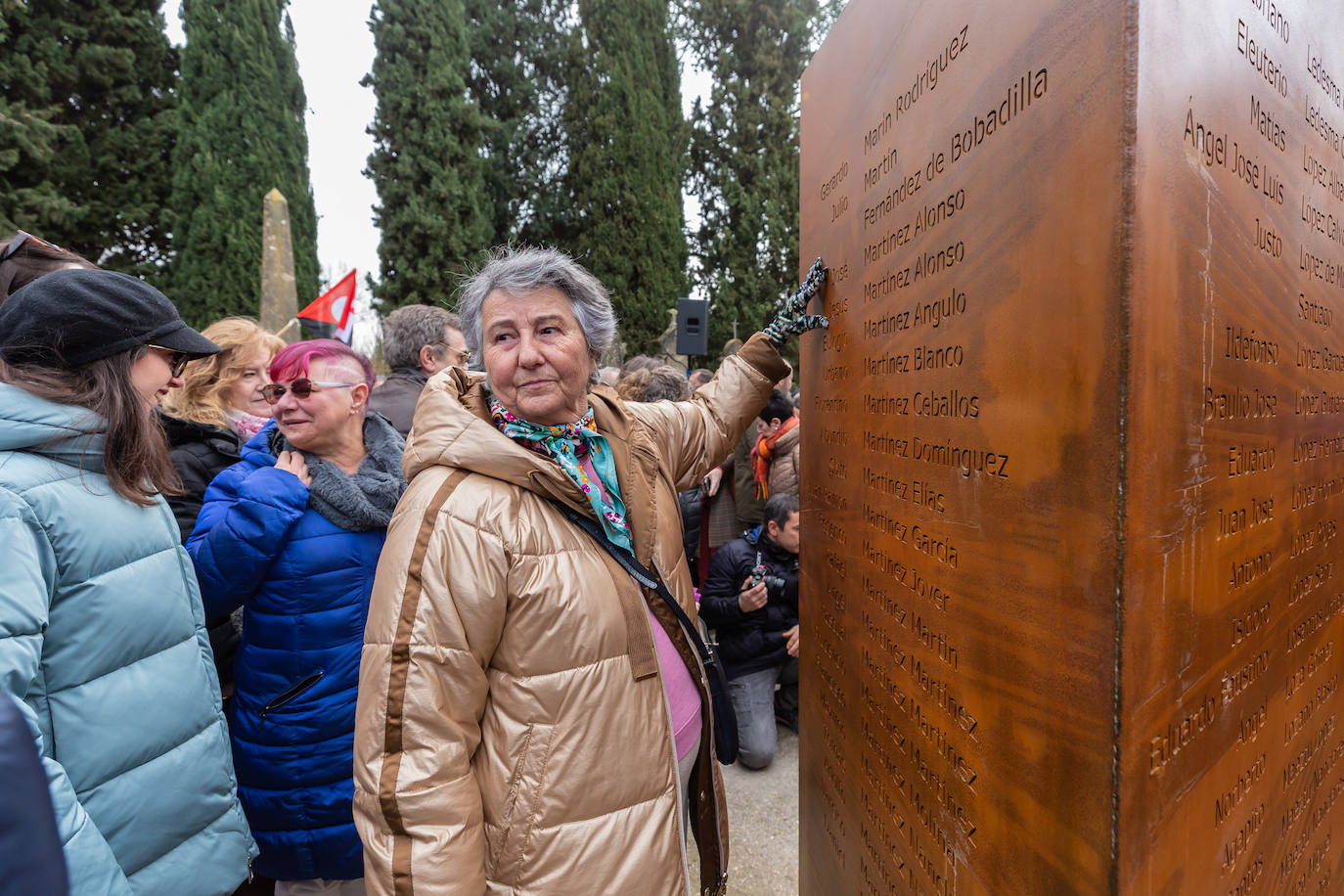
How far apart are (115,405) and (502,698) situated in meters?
1.05

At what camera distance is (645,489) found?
1693 millimetres

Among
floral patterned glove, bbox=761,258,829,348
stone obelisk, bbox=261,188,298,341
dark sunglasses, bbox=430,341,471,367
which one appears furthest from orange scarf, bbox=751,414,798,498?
stone obelisk, bbox=261,188,298,341

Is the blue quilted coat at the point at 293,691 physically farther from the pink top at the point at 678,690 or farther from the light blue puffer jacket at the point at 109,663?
the pink top at the point at 678,690

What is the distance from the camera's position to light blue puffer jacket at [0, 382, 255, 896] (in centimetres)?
119

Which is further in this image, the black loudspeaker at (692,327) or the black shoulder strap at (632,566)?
the black loudspeaker at (692,327)

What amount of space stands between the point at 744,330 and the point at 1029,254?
50.8 ft

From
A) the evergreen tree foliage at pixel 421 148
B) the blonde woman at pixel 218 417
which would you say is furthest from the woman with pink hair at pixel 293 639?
the evergreen tree foliage at pixel 421 148

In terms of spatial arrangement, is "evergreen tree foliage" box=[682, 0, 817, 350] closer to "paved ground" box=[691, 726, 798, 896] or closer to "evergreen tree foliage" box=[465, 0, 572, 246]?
"evergreen tree foliage" box=[465, 0, 572, 246]

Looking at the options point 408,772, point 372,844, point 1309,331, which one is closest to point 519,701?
point 408,772

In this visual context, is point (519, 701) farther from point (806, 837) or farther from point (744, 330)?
point (744, 330)

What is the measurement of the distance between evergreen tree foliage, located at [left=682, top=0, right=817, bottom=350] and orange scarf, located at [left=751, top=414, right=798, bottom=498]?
1161cm

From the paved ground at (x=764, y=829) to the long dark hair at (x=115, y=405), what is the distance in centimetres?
239

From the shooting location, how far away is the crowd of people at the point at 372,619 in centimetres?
131

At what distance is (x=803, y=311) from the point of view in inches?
69.5
